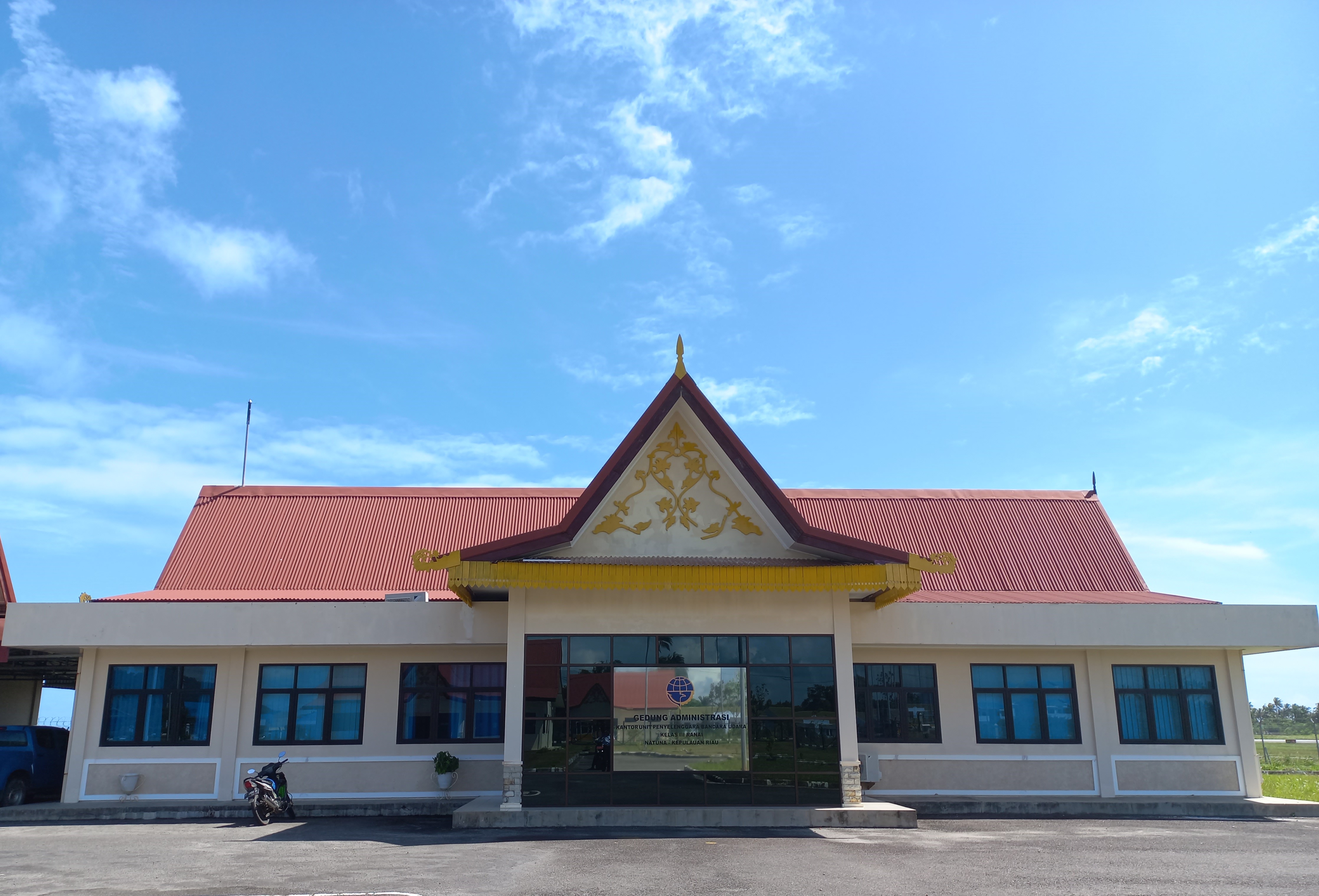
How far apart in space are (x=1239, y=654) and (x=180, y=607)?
20.0m

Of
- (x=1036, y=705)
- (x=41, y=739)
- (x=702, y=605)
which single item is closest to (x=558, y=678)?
(x=702, y=605)

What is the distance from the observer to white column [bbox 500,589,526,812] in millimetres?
14625

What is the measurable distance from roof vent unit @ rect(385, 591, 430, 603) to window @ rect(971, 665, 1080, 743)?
10.5 m

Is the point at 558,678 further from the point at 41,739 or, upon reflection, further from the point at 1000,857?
the point at 41,739

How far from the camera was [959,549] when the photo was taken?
22.2m

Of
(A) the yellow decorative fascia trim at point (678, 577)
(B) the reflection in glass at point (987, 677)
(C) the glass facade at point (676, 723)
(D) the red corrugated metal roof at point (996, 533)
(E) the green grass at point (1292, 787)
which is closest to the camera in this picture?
(A) the yellow decorative fascia trim at point (678, 577)

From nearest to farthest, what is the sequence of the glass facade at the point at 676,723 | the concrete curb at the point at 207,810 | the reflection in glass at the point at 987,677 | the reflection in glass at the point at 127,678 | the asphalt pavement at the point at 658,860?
the asphalt pavement at the point at 658,860 → the glass facade at the point at 676,723 → the concrete curb at the point at 207,810 → the reflection in glass at the point at 127,678 → the reflection in glass at the point at 987,677

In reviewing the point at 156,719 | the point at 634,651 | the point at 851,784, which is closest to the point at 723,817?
the point at 851,784

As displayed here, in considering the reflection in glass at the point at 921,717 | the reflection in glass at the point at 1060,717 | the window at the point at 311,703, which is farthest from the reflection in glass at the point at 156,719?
the reflection in glass at the point at 1060,717

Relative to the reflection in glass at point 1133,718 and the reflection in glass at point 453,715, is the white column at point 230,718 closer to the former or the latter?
the reflection in glass at point 453,715

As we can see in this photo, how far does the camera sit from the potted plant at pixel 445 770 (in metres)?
17.3

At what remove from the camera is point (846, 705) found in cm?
A: 1534

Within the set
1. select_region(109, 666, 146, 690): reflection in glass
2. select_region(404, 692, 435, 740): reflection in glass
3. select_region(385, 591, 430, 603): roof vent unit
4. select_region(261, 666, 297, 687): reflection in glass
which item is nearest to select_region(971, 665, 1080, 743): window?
select_region(404, 692, 435, 740): reflection in glass

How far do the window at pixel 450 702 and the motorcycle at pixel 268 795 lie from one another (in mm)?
2397
